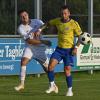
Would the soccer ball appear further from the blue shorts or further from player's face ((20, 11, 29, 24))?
player's face ((20, 11, 29, 24))

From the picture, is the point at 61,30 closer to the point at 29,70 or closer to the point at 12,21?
the point at 29,70

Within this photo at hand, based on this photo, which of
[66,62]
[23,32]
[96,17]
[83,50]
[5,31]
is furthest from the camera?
[96,17]

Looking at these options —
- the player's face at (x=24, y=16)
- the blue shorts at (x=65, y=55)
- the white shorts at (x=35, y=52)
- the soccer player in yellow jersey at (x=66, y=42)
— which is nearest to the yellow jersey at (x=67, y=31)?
the soccer player in yellow jersey at (x=66, y=42)

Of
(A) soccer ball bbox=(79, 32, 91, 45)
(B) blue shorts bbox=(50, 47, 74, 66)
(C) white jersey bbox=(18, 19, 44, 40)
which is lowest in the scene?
(B) blue shorts bbox=(50, 47, 74, 66)

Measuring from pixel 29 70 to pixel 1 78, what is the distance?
1.07 m

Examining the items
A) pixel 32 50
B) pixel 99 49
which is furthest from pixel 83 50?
pixel 32 50

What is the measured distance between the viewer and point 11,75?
866 inches

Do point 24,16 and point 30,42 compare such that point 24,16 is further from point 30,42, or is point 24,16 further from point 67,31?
point 67,31

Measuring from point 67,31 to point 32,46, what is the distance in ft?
5.71

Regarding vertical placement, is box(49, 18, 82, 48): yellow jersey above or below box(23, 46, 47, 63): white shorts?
above

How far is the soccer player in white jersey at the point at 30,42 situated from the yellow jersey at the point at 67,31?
110 centimetres

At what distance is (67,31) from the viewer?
14.5 metres

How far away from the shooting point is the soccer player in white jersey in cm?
1573

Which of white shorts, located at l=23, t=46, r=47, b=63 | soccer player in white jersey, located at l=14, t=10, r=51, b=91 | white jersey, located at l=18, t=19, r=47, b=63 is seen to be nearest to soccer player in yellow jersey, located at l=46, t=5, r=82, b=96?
soccer player in white jersey, located at l=14, t=10, r=51, b=91
